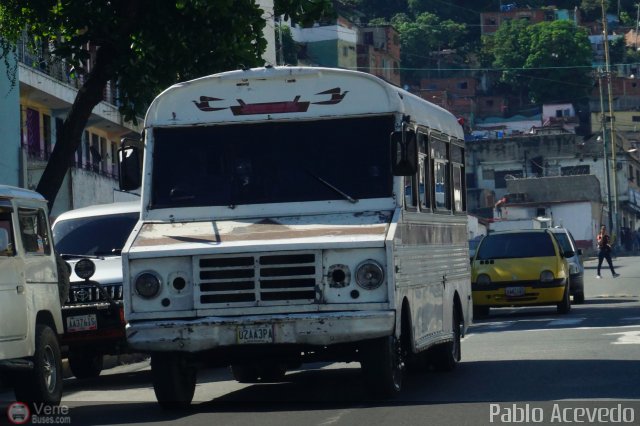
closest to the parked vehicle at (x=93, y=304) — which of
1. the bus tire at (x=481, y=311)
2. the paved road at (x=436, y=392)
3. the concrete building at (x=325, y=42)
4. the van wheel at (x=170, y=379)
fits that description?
the paved road at (x=436, y=392)

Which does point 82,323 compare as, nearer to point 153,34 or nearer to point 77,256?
point 77,256

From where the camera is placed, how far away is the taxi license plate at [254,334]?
12773 mm

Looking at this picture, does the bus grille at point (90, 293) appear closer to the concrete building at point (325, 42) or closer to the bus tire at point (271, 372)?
the bus tire at point (271, 372)

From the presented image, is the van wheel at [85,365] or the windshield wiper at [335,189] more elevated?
the windshield wiper at [335,189]

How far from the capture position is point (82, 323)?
56.6ft

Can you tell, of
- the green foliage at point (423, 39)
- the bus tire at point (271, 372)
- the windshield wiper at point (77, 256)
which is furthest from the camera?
the green foliage at point (423, 39)

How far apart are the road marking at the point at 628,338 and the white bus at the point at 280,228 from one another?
16.8 feet

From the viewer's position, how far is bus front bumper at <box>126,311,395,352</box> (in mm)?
12664

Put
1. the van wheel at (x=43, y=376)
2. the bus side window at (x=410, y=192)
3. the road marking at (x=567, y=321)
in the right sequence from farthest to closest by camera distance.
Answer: the road marking at (x=567, y=321) → the bus side window at (x=410, y=192) → the van wheel at (x=43, y=376)

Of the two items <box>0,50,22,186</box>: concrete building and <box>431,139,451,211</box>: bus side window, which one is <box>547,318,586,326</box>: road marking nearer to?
<box>431,139,451,211</box>: bus side window

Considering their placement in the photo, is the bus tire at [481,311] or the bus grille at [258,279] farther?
the bus tire at [481,311]

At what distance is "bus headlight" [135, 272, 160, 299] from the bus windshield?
41.5 inches

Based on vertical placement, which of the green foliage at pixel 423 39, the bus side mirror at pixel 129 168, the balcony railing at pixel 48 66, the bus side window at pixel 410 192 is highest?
the green foliage at pixel 423 39

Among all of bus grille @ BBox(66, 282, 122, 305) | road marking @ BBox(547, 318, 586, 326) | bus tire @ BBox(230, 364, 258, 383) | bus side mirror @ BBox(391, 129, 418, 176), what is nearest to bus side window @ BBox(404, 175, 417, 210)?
bus side mirror @ BBox(391, 129, 418, 176)
